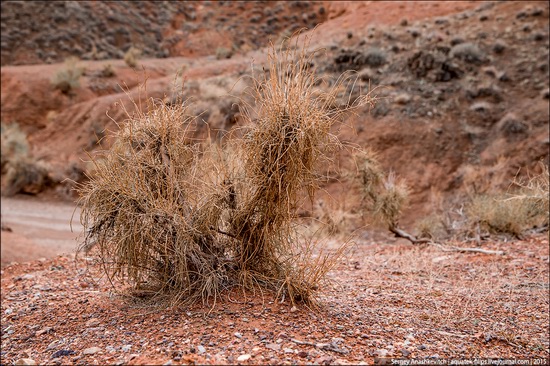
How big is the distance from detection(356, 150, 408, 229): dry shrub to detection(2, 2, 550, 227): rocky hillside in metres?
0.77

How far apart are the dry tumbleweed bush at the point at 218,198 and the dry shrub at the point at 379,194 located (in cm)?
640

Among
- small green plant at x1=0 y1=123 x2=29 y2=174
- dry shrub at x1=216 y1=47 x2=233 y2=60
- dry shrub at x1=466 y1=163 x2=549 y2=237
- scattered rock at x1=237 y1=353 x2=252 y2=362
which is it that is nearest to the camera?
scattered rock at x1=237 y1=353 x2=252 y2=362

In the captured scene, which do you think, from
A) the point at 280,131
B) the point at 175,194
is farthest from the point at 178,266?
the point at 280,131

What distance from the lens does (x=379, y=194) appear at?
36.2 ft

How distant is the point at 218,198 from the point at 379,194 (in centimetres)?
699

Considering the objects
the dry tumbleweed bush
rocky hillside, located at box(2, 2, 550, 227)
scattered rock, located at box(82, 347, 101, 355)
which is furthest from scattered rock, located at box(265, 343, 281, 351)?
rocky hillside, located at box(2, 2, 550, 227)

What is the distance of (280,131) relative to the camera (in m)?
4.17

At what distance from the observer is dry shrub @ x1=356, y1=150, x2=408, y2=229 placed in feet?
35.5

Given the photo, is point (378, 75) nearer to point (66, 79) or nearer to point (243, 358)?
point (66, 79)

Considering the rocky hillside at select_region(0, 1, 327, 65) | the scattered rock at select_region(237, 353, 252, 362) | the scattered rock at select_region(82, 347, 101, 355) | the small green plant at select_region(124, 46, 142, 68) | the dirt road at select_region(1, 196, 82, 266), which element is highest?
the rocky hillside at select_region(0, 1, 327, 65)

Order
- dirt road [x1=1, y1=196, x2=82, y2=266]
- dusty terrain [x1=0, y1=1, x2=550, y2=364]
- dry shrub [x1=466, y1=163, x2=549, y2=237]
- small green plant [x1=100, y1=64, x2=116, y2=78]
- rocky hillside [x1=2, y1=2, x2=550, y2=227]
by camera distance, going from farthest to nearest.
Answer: small green plant [x1=100, y1=64, x2=116, y2=78]
rocky hillside [x1=2, y1=2, x2=550, y2=227]
dirt road [x1=1, y1=196, x2=82, y2=266]
dry shrub [x1=466, y1=163, x2=549, y2=237]
dusty terrain [x1=0, y1=1, x2=550, y2=364]

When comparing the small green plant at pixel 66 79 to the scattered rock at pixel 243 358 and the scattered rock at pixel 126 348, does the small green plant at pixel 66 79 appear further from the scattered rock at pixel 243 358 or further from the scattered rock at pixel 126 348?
the scattered rock at pixel 243 358

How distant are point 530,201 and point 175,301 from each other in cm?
584

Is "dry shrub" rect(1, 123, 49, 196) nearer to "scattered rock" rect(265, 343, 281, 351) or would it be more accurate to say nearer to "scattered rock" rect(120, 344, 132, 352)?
"scattered rock" rect(120, 344, 132, 352)
